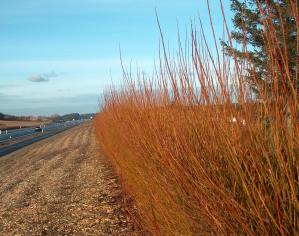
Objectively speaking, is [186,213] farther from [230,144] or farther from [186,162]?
[230,144]

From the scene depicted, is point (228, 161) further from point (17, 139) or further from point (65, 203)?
point (17, 139)

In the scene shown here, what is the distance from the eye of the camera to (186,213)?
3.56m

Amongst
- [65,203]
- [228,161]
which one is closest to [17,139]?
[65,203]

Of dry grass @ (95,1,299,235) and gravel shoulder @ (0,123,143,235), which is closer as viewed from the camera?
dry grass @ (95,1,299,235)

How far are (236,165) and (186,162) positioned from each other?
88 centimetres

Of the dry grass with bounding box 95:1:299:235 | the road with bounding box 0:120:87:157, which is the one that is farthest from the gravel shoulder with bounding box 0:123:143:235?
the road with bounding box 0:120:87:157

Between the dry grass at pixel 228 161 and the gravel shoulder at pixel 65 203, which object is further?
the gravel shoulder at pixel 65 203

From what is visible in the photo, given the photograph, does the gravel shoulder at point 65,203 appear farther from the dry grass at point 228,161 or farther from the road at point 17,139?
the road at point 17,139

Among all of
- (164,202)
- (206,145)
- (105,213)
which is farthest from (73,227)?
(206,145)

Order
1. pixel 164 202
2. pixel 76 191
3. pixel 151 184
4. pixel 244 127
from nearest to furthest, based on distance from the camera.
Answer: pixel 244 127
pixel 164 202
pixel 151 184
pixel 76 191

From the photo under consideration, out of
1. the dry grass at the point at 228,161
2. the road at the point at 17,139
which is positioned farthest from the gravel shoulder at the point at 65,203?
the road at the point at 17,139

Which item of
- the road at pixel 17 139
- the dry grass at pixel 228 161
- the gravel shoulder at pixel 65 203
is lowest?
the road at pixel 17 139

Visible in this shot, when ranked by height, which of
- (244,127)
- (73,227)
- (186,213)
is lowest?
(73,227)

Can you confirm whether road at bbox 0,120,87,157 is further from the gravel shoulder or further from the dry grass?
the dry grass
